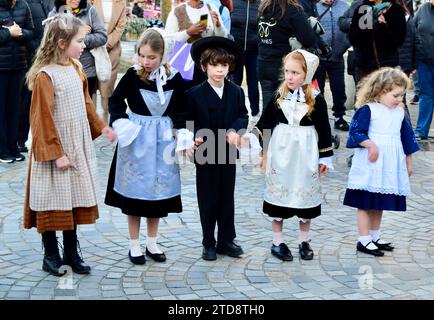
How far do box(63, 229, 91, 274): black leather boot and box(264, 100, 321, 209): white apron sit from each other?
1445 millimetres

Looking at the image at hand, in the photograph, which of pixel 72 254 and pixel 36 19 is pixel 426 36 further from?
pixel 72 254

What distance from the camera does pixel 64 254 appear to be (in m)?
5.47

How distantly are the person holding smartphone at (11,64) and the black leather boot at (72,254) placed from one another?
3.41 m

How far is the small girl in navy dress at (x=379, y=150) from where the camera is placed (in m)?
5.86

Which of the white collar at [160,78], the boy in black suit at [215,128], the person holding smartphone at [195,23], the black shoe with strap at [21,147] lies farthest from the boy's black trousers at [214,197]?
the black shoe with strap at [21,147]

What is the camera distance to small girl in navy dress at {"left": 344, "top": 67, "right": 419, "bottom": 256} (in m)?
5.86

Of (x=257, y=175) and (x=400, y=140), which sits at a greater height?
(x=400, y=140)

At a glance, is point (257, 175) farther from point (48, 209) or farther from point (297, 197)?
point (48, 209)

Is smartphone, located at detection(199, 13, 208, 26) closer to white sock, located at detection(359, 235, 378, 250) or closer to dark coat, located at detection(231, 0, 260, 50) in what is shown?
dark coat, located at detection(231, 0, 260, 50)

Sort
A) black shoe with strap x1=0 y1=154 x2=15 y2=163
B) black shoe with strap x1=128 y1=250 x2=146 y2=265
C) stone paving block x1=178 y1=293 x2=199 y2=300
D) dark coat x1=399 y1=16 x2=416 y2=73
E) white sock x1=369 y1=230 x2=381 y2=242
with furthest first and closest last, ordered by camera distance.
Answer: dark coat x1=399 y1=16 x2=416 y2=73, black shoe with strap x1=0 y1=154 x2=15 y2=163, white sock x1=369 y1=230 x2=381 y2=242, black shoe with strap x1=128 y1=250 x2=146 y2=265, stone paving block x1=178 y1=293 x2=199 y2=300

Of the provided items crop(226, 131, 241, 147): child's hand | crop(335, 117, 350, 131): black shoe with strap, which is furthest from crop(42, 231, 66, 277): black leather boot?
crop(335, 117, 350, 131): black shoe with strap

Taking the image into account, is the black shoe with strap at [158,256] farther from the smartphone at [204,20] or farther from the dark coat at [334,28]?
the dark coat at [334,28]
